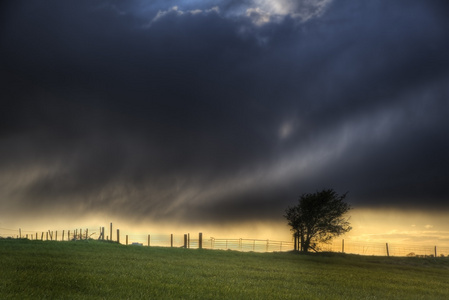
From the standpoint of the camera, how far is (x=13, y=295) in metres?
12.0

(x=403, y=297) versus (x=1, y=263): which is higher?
(x=1, y=263)

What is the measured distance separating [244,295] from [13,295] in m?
6.94

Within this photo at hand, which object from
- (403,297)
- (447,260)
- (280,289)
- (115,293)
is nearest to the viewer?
(115,293)

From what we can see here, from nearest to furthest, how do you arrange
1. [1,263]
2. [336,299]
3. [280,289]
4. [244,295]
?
[244,295] → [336,299] → [280,289] → [1,263]

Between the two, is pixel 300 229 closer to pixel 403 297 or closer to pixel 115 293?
pixel 403 297

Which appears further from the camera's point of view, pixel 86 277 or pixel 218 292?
pixel 86 277

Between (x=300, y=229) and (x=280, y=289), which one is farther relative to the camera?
(x=300, y=229)

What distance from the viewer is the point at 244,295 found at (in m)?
14.2

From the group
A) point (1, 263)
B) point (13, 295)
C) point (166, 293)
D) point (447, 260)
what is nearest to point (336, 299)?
point (166, 293)

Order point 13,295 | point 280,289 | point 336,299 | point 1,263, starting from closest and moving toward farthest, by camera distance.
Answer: point 13,295
point 336,299
point 280,289
point 1,263

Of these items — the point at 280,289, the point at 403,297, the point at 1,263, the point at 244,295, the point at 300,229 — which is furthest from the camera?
the point at 300,229

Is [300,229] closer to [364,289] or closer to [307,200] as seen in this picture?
[307,200]

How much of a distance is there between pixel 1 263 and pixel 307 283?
13.8 m

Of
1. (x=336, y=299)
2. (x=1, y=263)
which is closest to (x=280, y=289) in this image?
(x=336, y=299)
